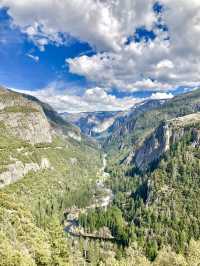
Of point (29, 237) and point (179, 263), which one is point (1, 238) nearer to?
point (29, 237)

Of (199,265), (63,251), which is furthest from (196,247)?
(63,251)

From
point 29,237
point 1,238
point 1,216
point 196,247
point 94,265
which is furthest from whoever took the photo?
point 94,265

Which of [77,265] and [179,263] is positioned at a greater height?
[179,263]

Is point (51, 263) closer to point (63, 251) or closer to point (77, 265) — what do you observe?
point (63, 251)

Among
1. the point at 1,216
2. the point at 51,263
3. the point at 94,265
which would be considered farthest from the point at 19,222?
the point at 51,263

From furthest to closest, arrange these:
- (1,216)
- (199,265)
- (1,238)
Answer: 1. (1,216)
2. (1,238)
3. (199,265)

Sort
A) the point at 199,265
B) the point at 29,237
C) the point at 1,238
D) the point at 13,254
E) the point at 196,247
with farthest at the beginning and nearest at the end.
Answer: the point at 29,237, the point at 1,238, the point at 196,247, the point at 199,265, the point at 13,254

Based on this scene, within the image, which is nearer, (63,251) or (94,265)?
(63,251)

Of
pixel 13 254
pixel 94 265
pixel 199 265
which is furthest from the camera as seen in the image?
pixel 94 265

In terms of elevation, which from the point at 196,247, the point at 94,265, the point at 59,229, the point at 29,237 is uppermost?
the point at 59,229
